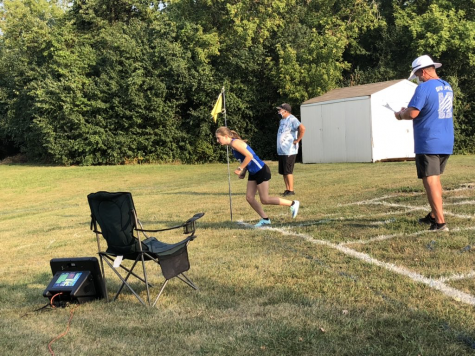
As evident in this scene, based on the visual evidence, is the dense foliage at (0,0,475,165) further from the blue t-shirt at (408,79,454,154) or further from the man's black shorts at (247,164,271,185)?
the blue t-shirt at (408,79,454,154)

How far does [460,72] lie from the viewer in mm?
30469

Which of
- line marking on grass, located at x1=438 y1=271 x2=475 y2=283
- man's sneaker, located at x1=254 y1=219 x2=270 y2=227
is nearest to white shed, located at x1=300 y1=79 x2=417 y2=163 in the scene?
man's sneaker, located at x1=254 y1=219 x2=270 y2=227

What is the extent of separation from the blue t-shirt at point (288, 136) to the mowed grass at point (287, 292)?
203 centimetres

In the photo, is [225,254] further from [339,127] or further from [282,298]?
[339,127]

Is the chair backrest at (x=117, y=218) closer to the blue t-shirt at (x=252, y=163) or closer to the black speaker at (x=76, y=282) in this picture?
the black speaker at (x=76, y=282)

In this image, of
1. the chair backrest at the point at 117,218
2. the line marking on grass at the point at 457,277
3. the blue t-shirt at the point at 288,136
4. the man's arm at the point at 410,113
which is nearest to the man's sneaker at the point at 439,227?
the man's arm at the point at 410,113

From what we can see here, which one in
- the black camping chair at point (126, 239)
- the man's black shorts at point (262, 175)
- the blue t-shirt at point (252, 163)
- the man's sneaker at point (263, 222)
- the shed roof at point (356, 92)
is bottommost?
the man's sneaker at point (263, 222)

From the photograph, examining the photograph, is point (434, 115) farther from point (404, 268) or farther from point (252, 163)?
point (252, 163)

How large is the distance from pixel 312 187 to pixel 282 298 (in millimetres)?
7842

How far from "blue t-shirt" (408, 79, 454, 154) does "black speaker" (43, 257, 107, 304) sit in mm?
3974

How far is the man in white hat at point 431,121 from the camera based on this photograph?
539cm

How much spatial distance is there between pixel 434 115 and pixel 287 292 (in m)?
2.94

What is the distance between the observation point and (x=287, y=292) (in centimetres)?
405

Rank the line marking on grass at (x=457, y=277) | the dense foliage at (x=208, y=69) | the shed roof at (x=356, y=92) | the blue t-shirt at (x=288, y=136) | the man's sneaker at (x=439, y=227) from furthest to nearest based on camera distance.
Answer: the dense foliage at (x=208, y=69)
the shed roof at (x=356, y=92)
the blue t-shirt at (x=288, y=136)
the man's sneaker at (x=439, y=227)
the line marking on grass at (x=457, y=277)
